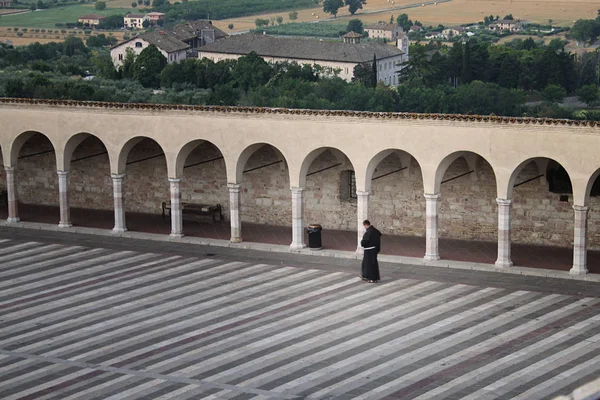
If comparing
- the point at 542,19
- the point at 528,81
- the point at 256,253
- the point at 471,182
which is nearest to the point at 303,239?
the point at 256,253

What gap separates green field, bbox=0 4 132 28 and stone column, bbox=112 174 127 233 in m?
91.2

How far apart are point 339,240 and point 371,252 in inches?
188

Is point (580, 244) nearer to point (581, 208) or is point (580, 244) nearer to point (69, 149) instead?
point (581, 208)

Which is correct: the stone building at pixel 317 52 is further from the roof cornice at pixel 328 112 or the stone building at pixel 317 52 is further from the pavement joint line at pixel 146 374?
the pavement joint line at pixel 146 374

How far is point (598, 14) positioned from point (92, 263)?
103m

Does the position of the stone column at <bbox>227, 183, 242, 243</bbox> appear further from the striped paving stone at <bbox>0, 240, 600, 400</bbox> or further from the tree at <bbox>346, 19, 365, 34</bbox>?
the tree at <bbox>346, 19, 365, 34</bbox>

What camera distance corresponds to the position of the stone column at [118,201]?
3344cm

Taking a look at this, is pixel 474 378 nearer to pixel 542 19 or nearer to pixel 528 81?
pixel 528 81

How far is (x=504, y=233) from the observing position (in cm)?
2883

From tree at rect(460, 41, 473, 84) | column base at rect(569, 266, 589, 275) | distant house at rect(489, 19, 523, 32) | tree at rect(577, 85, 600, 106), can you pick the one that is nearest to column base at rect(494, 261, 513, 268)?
column base at rect(569, 266, 589, 275)

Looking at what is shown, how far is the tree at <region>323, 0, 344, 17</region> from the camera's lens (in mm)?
153250

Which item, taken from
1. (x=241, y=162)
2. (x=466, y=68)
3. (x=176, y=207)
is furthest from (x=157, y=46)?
(x=241, y=162)

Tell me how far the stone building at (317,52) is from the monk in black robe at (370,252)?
85.3 m

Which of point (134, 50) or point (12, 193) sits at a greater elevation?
point (134, 50)
